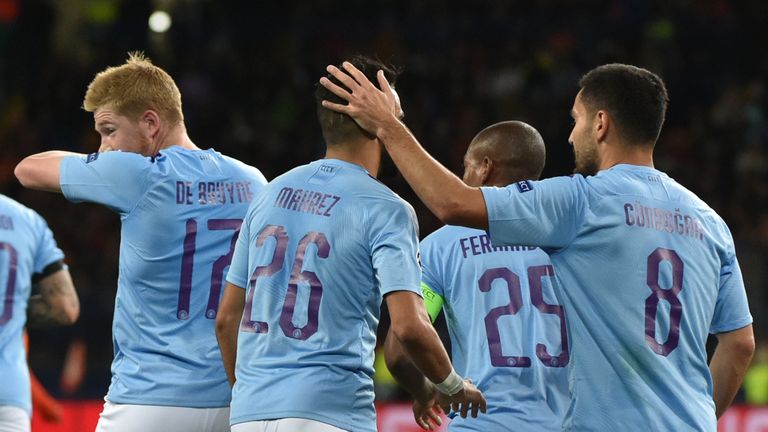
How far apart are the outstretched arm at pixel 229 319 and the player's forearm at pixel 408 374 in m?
0.61

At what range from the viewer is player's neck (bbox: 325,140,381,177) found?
4.38 meters

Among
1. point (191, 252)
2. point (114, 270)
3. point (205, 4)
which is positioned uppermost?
point (205, 4)

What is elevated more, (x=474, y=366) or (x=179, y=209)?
(x=179, y=209)

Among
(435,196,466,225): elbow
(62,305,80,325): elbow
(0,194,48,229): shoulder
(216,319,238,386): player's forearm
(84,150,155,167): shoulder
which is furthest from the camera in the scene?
(62,305,80,325): elbow

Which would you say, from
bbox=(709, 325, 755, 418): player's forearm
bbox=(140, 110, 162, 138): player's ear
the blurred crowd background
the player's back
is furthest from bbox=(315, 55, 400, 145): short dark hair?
the blurred crowd background

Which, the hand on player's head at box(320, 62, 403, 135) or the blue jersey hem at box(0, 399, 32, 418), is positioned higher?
the hand on player's head at box(320, 62, 403, 135)

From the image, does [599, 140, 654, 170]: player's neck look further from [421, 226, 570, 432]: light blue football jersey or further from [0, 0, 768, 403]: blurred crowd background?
[0, 0, 768, 403]: blurred crowd background

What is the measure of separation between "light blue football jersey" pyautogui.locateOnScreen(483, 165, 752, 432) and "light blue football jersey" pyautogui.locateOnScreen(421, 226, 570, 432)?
2.50 ft

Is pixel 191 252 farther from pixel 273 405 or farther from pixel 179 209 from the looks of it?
pixel 273 405

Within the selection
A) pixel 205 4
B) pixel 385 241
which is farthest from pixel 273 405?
pixel 205 4

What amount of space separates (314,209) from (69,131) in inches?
490

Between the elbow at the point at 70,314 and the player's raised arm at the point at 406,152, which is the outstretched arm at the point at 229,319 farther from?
the elbow at the point at 70,314

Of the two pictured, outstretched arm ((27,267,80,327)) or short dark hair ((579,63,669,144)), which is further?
outstretched arm ((27,267,80,327))

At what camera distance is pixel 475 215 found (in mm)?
3930
